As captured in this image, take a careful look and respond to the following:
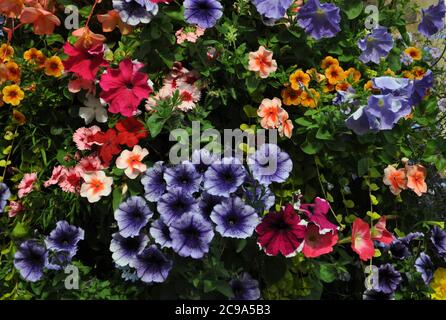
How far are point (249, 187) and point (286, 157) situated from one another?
0.50 ft

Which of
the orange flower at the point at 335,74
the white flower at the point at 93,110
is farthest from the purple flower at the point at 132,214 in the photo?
the orange flower at the point at 335,74

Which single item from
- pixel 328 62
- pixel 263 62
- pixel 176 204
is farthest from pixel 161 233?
pixel 328 62

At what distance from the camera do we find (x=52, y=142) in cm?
224

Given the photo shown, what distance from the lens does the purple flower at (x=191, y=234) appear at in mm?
1719

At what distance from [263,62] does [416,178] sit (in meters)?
0.69

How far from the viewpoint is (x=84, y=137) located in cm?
210

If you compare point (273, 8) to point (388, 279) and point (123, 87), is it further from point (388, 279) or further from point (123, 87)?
point (388, 279)

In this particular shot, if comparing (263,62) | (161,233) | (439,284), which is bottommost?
(439,284)

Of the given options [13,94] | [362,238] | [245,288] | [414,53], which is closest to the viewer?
[245,288]

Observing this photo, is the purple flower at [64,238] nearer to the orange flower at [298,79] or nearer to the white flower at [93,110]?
the white flower at [93,110]

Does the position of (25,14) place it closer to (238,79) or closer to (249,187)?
(238,79)

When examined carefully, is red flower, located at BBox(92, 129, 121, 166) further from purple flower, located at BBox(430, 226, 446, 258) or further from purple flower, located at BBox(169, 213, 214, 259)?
purple flower, located at BBox(430, 226, 446, 258)

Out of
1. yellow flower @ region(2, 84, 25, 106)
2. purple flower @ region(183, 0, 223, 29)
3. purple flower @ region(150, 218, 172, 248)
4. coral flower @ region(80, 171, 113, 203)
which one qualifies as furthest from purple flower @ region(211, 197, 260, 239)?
yellow flower @ region(2, 84, 25, 106)
